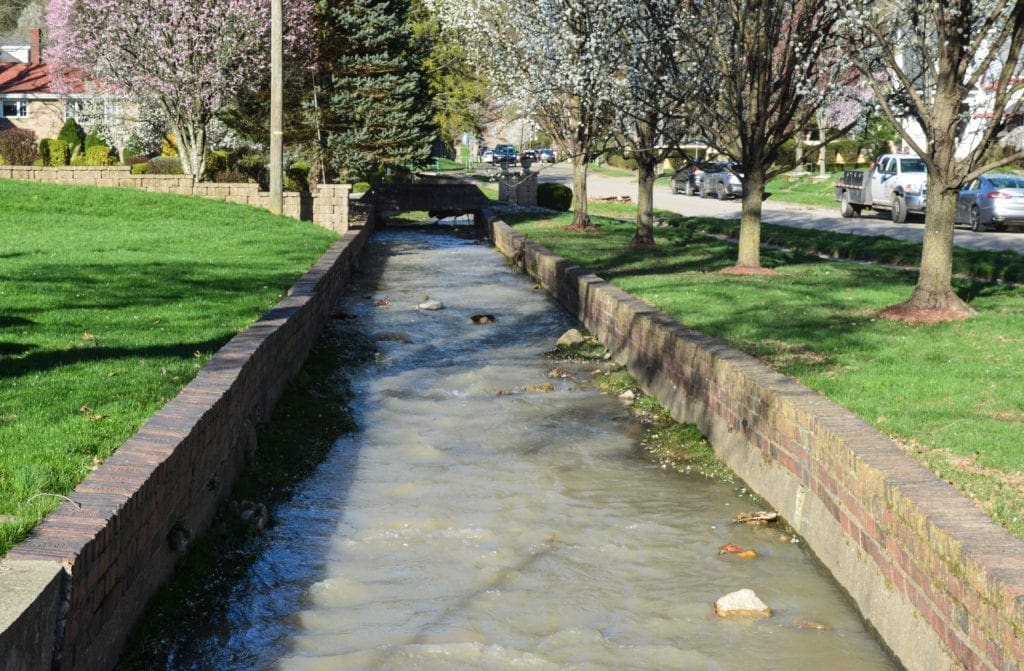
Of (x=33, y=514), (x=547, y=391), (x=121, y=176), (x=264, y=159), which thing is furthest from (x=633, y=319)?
(x=264, y=159)

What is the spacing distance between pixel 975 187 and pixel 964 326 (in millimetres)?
20370

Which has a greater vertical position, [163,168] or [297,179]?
[163,168]

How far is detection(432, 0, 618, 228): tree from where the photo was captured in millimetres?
20547

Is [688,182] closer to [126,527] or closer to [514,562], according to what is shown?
[514,562]

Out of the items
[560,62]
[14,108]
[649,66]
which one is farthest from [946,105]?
[14,108]

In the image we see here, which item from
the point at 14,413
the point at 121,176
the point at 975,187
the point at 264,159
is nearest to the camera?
the point at 14,413

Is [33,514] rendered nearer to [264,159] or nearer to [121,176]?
[121,176]

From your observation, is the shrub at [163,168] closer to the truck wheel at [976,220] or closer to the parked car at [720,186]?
the parked car at [720,186]

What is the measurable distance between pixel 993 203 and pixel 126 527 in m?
28.0

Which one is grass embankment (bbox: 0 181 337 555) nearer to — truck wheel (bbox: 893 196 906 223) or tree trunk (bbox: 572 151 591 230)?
tree trunk (bbox: 572 151 591 230)

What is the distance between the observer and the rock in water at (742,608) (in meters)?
6.69

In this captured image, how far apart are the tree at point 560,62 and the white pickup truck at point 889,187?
29.7ft

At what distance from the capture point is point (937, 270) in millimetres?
13180

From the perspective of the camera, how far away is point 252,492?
8.41m
